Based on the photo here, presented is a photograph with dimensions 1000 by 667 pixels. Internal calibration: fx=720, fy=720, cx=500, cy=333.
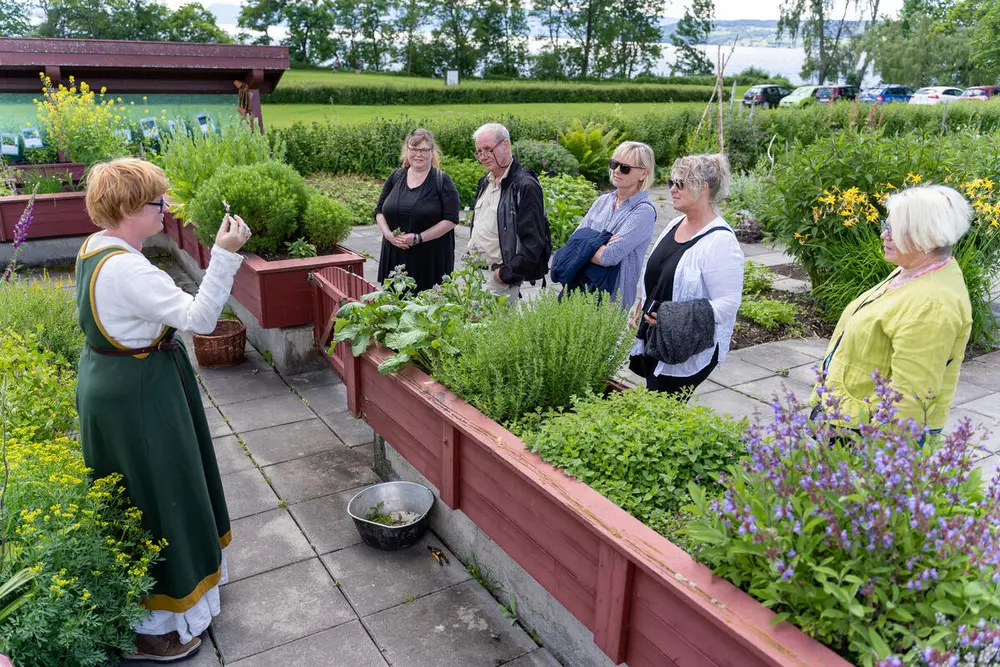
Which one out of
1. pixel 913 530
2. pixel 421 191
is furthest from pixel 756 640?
pixel 421 191

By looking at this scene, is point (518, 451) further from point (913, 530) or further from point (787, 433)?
point (913, 530)

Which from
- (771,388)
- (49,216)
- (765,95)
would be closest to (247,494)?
(771,388)

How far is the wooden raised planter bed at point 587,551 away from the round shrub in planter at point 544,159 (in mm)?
10322

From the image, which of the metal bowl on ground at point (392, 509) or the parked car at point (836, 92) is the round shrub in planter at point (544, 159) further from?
the parked car at point (836, 92)

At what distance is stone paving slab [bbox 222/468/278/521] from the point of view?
4.01 m

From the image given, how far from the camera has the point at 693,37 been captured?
267 ft

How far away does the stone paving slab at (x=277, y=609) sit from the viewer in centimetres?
304

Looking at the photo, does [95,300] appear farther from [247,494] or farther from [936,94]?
[936,94]

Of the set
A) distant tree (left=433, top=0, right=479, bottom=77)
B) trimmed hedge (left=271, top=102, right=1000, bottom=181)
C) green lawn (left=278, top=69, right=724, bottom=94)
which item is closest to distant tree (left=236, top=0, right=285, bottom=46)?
green lawn (left=278, top=69, right=724, bottom=94)

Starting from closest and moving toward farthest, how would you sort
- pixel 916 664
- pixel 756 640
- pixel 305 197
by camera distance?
pixel 916 664 < pixel 756 640 < pixel 305 197

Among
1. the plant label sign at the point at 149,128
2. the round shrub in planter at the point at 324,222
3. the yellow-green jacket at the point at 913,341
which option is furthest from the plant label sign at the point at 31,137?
the yellow-green jacket at the point at 913,341

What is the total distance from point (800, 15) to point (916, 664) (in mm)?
82174

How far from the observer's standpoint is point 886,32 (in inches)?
2365

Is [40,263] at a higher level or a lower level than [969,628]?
lower
